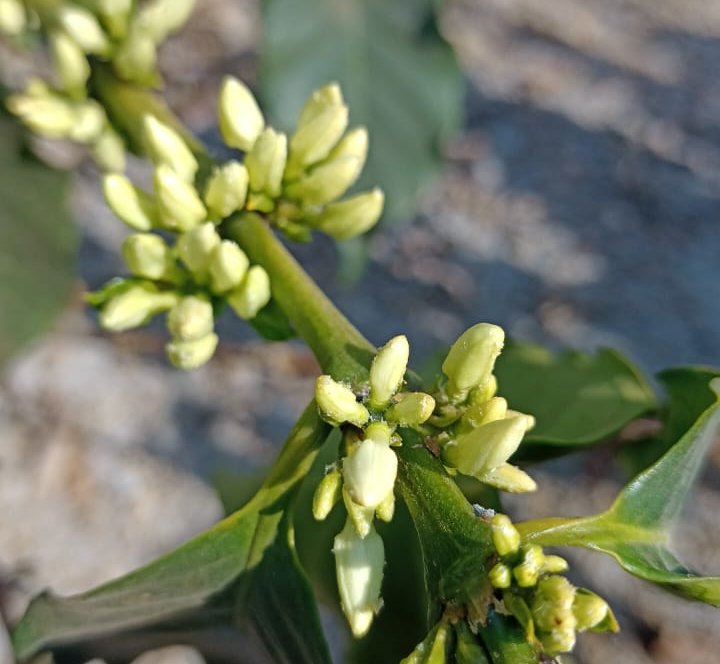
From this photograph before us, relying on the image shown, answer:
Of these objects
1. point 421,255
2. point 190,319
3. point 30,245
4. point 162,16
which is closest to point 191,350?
point 190,319

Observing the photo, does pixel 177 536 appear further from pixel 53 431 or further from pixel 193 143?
pixel 193 143

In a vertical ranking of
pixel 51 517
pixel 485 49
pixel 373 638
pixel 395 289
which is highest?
pixel 373 638

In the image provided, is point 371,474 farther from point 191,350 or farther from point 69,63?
point 69,63

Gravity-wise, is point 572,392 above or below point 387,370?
below

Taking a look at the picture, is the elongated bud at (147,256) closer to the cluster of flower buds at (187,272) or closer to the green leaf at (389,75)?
the cluster of flower buds at (187,272)

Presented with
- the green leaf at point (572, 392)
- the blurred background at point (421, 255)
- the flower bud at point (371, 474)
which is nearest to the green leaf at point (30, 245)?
the blurred background at point (421, 255)

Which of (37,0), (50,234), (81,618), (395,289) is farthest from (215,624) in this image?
(395,289)

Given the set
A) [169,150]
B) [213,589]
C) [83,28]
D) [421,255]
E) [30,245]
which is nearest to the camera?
[213,589]
